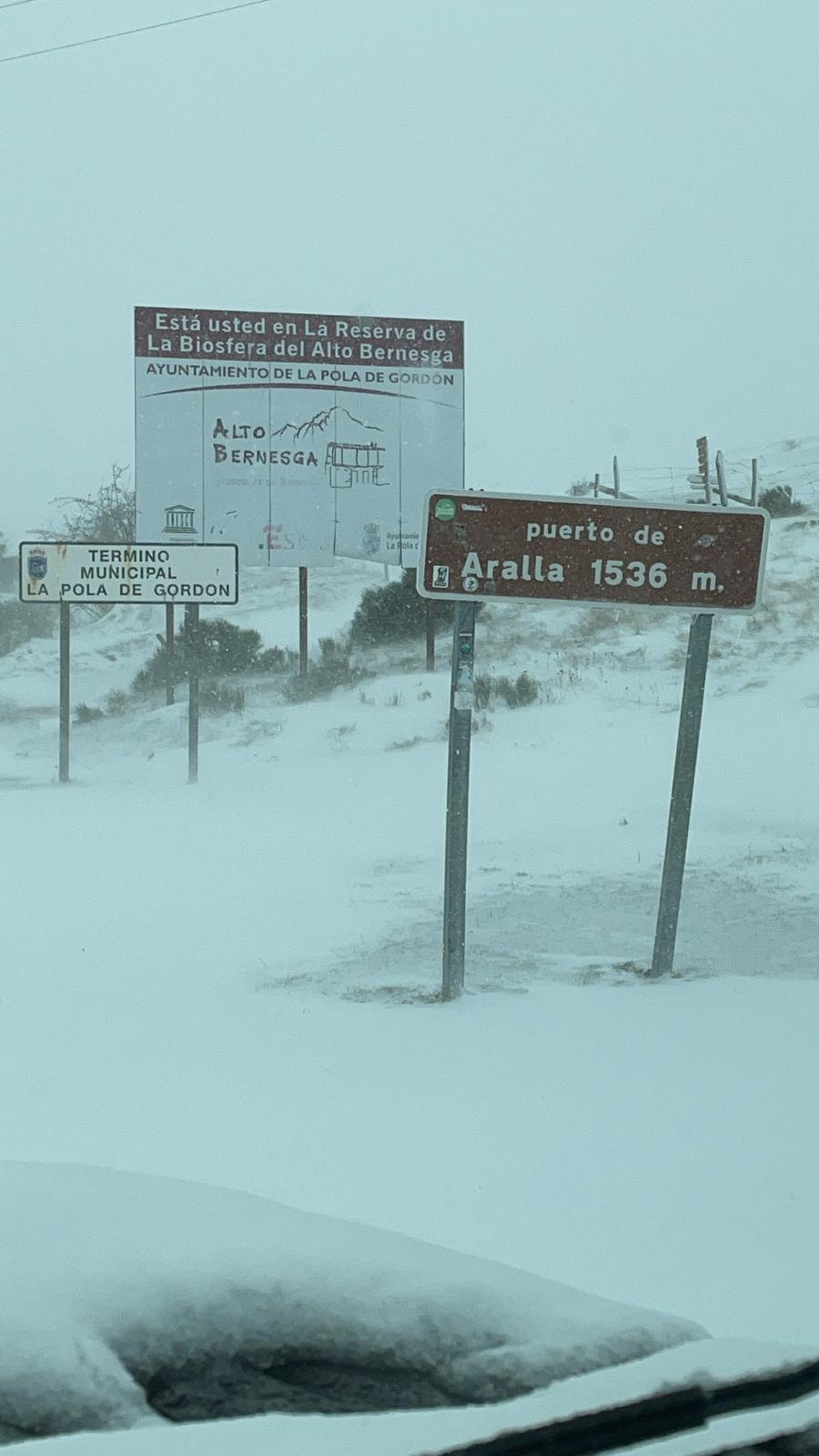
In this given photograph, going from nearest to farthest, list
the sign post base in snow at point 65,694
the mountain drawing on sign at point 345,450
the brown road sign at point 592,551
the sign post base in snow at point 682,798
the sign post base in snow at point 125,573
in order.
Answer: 1. the brown road sign at point 592,551
2. the sign post base in snow at point 682,798
3. the sign post base in snow at point 125,573
4. the sign post base in snow at point 65,694
5. the mountain drawing on sign at point 345,450

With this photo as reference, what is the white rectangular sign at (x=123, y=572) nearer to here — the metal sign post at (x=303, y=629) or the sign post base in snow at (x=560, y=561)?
the metal sign post at (x=303, y=629)

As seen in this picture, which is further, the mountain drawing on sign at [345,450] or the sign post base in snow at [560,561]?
the mountain drawing on sign at [345,450]

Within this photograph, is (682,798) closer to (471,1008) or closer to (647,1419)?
(471,1008)

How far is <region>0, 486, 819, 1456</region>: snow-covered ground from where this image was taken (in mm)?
3529

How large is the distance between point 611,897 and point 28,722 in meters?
17.0

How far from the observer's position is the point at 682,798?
645cm

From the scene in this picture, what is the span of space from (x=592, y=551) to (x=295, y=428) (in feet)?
59.0

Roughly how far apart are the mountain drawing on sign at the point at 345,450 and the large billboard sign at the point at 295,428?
0.05ft

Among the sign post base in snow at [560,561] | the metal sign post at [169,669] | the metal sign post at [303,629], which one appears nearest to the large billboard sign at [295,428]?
the metal sign post at [303,629]

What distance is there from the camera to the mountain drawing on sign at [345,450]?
23.3 metres

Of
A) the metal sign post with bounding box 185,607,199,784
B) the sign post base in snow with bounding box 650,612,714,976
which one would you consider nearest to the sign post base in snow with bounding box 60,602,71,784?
the metal sign post with bounding box 185,607,199,784

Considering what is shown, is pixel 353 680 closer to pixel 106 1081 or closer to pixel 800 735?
pixel 800 735

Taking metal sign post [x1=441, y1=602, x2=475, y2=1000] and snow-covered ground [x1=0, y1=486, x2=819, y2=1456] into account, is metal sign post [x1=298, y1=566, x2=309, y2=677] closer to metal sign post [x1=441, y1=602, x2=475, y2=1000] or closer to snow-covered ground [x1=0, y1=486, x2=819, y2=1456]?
snow-covered ground [x1=0, y1=486, x2=819, y2=1456]

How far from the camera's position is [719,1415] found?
1.88 metres
